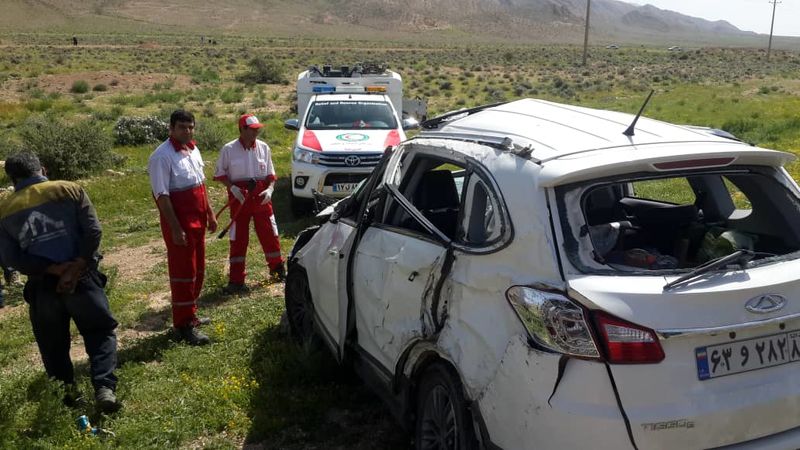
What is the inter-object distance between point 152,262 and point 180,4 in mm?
134660

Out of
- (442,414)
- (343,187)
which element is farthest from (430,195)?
(343,187)

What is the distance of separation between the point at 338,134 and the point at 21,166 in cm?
656

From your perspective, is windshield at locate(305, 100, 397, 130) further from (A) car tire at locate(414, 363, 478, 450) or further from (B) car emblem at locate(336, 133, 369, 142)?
(A) car tire at locate(414, 363, 478, 450)

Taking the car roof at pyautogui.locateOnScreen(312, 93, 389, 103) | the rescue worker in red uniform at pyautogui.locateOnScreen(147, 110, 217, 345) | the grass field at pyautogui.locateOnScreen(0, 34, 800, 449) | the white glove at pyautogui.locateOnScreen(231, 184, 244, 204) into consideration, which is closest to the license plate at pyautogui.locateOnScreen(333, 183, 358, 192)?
the grass field at pyautogui.locateOnScreen(0, 34, 800, 449)

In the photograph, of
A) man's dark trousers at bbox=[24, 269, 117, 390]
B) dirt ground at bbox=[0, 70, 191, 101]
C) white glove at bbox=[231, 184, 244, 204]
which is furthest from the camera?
dirt ground at bbox=[0, 70, 191, 101]

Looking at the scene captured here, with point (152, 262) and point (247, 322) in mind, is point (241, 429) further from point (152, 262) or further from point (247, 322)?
point (152, 262)

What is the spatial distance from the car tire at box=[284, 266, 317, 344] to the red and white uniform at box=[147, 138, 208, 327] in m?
0.84

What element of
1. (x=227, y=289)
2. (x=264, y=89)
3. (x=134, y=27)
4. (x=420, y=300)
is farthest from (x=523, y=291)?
(x=134, y=27)

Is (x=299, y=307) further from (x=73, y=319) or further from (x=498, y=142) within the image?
(x=498, y=142)

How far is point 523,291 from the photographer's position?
2719 millimetres

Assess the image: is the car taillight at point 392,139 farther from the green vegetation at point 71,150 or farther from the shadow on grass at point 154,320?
the green vegetation at point 71,150

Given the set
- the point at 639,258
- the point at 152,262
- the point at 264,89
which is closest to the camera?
the point at 639,258

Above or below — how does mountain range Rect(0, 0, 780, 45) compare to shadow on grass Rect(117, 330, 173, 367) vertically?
above

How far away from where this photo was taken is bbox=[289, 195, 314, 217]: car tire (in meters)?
10.7
